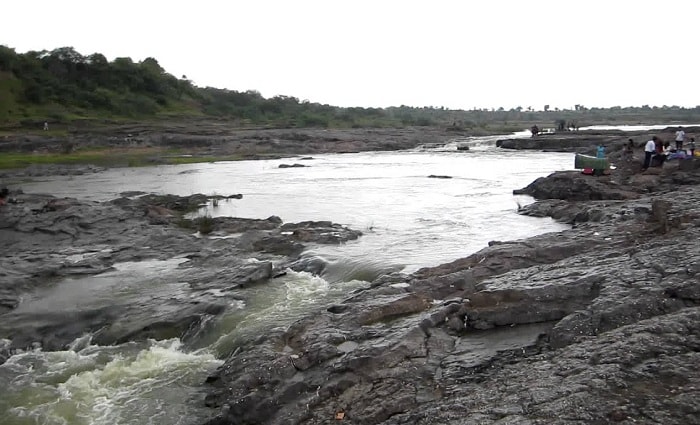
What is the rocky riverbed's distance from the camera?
18.4 ft

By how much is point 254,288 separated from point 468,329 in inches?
243

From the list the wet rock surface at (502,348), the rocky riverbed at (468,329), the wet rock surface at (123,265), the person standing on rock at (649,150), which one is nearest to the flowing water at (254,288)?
the wet rock surface at (123,265)

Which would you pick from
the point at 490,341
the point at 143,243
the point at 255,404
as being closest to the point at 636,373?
the point at 490,341

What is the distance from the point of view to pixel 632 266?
9.11 meters

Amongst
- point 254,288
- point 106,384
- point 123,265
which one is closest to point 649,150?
point 254,288

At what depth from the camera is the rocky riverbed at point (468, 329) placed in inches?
220

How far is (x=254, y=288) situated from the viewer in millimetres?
12984

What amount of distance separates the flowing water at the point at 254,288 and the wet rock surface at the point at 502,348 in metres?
1.25

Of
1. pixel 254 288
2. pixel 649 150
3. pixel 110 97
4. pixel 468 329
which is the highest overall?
pixel 110 97

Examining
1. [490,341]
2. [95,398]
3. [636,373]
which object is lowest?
[95,398]

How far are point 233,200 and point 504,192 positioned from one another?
45.9 feet

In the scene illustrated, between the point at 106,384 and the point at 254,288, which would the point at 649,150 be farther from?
the point at 106,384

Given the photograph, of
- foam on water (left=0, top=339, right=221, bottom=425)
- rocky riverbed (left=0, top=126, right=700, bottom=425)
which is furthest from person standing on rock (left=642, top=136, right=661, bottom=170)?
foam on water (left=0, top=339, right=221, bottom=425)

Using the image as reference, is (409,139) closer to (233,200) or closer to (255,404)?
(233,200)
